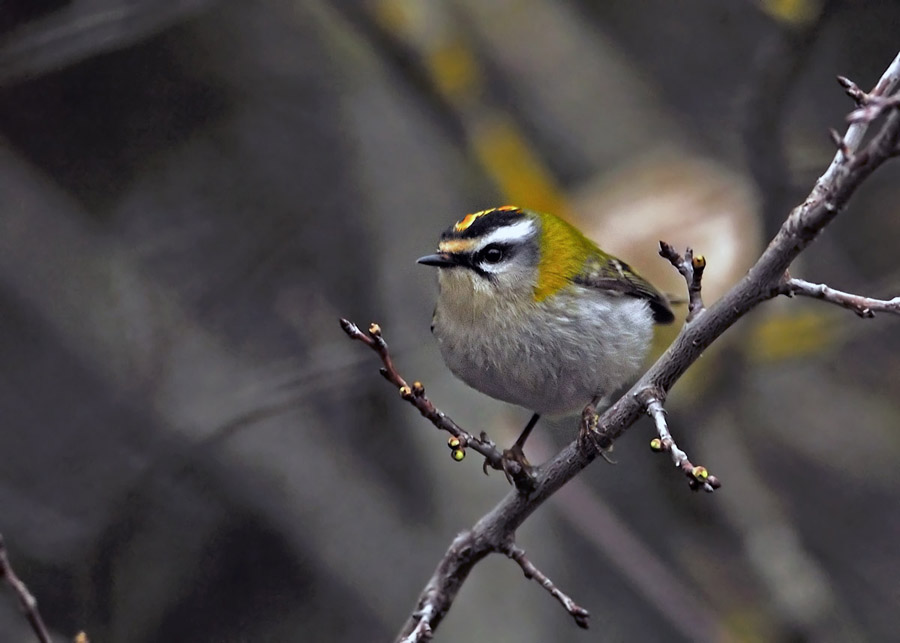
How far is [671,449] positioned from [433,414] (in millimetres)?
528

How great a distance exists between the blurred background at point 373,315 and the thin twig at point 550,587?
2007 millimetres

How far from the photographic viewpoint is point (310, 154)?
20.3 feet

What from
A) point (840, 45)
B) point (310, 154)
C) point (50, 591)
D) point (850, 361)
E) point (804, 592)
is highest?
point (840, 45)

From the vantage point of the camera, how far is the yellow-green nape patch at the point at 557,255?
3445 mm

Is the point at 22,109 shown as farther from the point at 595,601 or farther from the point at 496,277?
the point at 595,601

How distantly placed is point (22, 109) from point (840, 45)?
4655mm

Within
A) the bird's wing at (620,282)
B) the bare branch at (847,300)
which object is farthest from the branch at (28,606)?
the bird's wing at (620,282)

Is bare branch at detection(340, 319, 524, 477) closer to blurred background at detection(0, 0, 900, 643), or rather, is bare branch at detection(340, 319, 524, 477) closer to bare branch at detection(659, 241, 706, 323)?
bare branch at detection(659, 241, 706, 323)

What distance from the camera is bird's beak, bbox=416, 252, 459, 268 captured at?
133 inches

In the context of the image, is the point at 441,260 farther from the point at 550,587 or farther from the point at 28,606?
the point at 28,606

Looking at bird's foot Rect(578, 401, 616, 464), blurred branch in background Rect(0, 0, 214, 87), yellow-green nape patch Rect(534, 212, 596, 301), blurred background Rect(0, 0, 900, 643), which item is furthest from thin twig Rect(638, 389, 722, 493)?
blurred branch in background Rect(0, 0, 214, 87)

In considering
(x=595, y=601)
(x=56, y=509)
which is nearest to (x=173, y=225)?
(x=56, y=509)

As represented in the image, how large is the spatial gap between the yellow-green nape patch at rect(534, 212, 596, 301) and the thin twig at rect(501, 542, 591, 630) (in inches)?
40.3

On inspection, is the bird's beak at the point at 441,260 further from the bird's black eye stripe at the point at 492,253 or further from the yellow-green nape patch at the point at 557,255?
the yellow-green nape patch at the point at 557,255
